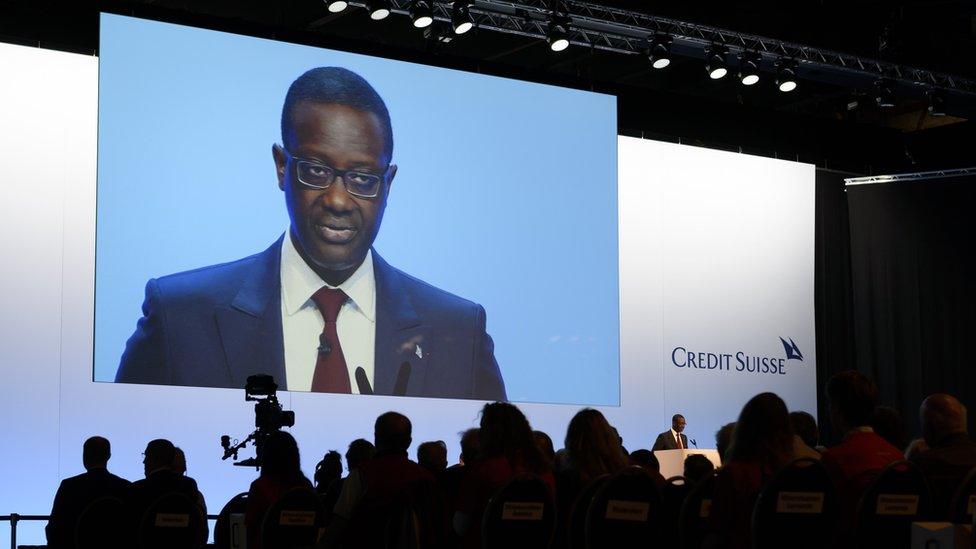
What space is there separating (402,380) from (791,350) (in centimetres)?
426

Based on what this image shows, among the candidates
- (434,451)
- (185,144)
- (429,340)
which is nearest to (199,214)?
(185,144)

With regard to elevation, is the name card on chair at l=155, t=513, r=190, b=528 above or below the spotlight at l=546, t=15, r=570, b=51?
below

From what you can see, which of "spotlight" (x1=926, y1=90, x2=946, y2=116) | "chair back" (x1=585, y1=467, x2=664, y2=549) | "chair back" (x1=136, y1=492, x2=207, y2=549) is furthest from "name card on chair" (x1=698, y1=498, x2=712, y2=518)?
"spotlight" (x1=926, y1=90, x2=946, y2=116)

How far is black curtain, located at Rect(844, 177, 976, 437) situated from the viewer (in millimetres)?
11742

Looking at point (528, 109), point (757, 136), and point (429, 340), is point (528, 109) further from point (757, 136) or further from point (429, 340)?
point (757, 136)

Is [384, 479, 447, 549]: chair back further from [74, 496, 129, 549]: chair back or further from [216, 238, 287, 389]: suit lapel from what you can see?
[216, 238, 287, 389]: suit lapel

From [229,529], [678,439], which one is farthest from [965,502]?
[678,439]

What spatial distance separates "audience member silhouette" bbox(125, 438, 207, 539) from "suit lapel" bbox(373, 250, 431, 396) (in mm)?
3871

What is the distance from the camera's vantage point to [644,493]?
3594 millimetres

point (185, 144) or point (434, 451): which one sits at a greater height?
point (185, 144)

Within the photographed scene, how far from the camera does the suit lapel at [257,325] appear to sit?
854 cm

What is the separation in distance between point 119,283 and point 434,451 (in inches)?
149

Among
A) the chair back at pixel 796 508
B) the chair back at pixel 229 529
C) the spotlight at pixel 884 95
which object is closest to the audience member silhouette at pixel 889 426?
the chair back at pixel 796 508

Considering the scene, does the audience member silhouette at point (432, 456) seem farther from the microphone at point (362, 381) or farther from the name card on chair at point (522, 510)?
the microphone at point (362, 381)
